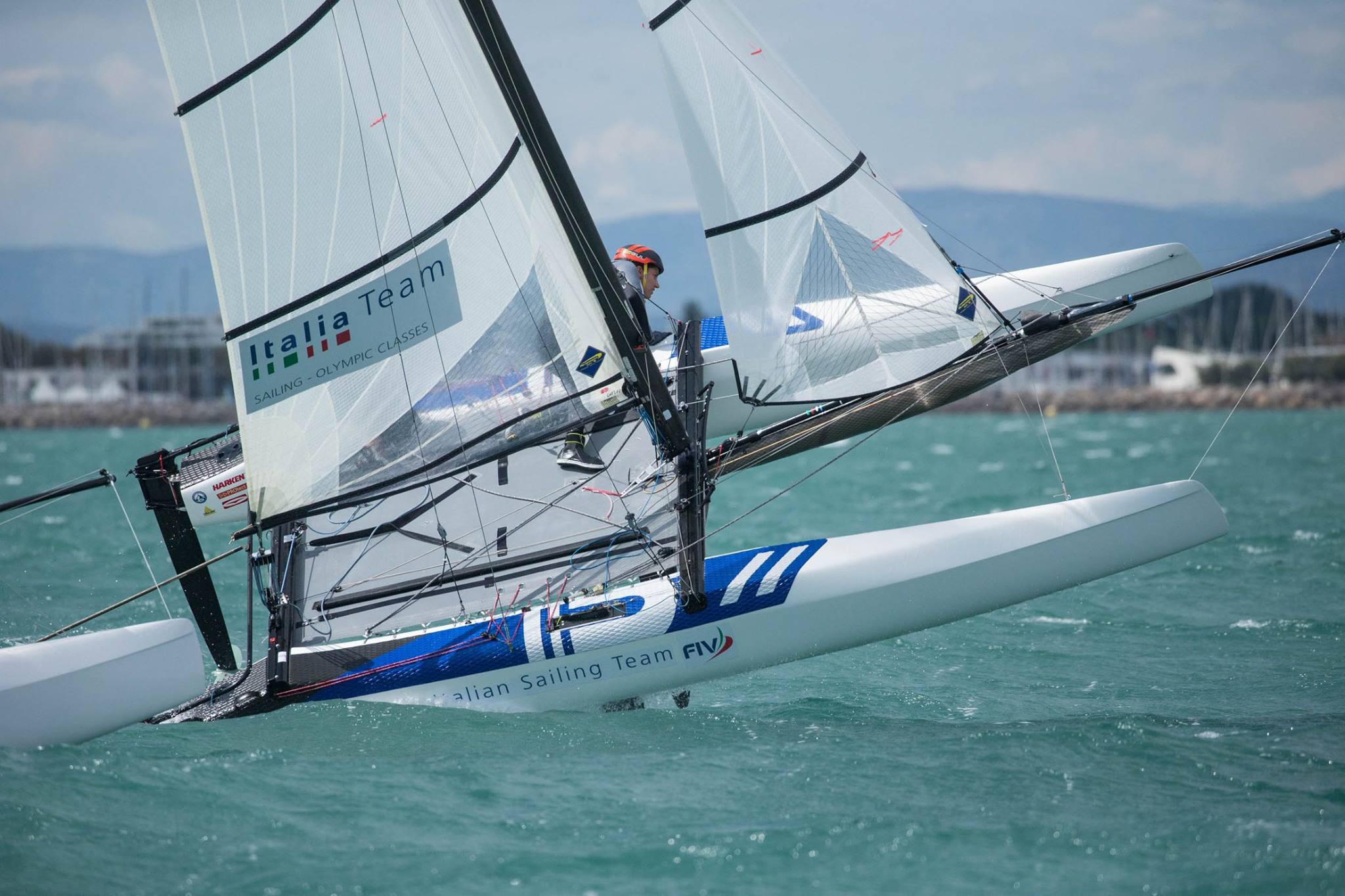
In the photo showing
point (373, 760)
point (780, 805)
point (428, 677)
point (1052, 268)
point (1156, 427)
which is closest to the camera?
point (780, 805)

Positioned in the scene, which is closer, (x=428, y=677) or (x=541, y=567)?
(x=428, y=677)

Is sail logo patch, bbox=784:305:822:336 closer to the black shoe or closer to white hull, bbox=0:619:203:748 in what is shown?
the black shoe

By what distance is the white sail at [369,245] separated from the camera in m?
6.02

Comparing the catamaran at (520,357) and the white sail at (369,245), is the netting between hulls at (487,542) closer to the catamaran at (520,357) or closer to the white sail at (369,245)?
the catamaran at (520,357)

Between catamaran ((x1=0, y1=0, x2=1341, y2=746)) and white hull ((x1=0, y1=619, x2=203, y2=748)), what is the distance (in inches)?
0.5

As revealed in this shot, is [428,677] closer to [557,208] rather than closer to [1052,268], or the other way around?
[557,208]

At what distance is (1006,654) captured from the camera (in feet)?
26.1

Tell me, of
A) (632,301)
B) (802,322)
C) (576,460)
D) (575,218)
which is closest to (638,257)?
(632,301)

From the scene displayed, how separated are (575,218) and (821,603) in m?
2.30

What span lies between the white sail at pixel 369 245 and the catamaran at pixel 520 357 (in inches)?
0.5

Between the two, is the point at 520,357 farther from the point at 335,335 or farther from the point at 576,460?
the point at 335,335

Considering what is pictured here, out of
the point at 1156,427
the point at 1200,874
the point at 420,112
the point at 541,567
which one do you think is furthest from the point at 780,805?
the point at 1156,427

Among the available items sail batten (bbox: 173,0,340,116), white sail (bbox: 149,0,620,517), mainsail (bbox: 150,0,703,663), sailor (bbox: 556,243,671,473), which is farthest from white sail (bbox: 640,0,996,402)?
sail batten (bbox: 173,0,340,116)

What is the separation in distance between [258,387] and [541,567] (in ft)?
6.09
